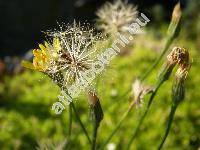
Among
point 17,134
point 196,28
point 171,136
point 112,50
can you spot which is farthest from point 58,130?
point 196,28

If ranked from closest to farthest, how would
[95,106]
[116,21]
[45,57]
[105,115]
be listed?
1. [45,57]
2. [95,106]
3. [116,21]
4. [105,115]

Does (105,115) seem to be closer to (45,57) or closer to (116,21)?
(116,21)

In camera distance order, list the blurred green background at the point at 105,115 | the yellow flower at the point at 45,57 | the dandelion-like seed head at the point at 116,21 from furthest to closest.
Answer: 1. the blurred green background at the point at 105,115
2. the dandelion-like seed head at the point at 116,21
3. the yellow flower at the point at 45,57

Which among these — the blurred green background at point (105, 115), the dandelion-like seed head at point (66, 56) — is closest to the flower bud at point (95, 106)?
the dandelion-like seed head at point (66, 56)

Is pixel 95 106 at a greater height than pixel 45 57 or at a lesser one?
lesser

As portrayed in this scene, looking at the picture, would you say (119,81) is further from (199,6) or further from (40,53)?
(40,53)

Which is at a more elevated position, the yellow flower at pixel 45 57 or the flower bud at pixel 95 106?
the yellow flower at pixel 45 57

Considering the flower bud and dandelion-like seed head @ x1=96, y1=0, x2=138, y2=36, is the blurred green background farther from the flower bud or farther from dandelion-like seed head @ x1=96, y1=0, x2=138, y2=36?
the flower bud

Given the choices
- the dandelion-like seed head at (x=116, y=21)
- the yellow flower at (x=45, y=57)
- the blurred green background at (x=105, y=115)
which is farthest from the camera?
the blurred green background at (x=105, y=115)

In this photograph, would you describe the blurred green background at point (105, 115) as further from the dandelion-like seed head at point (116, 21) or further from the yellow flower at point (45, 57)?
the yellow flower at point (45, 57)

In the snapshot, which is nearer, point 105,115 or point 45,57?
point 45,57

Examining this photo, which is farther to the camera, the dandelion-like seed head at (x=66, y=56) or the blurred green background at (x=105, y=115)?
the blurred green background at (x=105, y=115)

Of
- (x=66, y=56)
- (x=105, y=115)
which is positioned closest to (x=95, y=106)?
(x=66, y=56)
